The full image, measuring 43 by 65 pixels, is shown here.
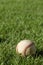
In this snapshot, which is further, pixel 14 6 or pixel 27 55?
pixel 14 6

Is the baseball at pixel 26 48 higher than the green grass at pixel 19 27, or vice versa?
the baseball at pixel 26 48

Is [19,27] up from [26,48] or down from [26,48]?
down

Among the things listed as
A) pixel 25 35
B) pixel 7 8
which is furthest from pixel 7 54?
pixel 7 8

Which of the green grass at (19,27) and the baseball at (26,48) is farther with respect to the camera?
the green grass at (19,27)

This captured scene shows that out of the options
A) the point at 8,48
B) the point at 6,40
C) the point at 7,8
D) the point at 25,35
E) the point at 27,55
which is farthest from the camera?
the point at 7,8

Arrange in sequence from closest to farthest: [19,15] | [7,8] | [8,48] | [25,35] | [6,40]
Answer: [8,48] → [6,40] → [25,35] → [19,15] → [7,8]

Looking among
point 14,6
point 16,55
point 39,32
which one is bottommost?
point 14,6

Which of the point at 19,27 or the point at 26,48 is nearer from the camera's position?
the point at 26,48

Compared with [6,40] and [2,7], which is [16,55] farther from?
[2,7]
